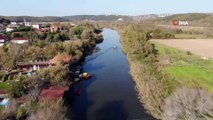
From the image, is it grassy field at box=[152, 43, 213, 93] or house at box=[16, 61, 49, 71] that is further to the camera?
house at box=[16, 61, 49, 71]

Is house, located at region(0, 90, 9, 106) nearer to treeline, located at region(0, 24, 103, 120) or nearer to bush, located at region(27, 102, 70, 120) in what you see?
treeline, located at region(0, 24, 103, 120)

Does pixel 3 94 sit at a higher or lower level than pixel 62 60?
lower

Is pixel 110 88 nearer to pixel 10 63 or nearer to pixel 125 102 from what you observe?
pixel 125 102

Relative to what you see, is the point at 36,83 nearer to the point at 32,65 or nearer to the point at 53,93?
the point at 53,93

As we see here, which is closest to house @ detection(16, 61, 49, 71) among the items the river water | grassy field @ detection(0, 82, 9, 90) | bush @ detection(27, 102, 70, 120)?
the river water

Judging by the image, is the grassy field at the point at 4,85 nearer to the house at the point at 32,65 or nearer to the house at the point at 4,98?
the house at the point at 4,98

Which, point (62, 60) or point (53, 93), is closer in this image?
point (53, 93)

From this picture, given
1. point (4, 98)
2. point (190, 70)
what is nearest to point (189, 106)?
point (4, 98)
